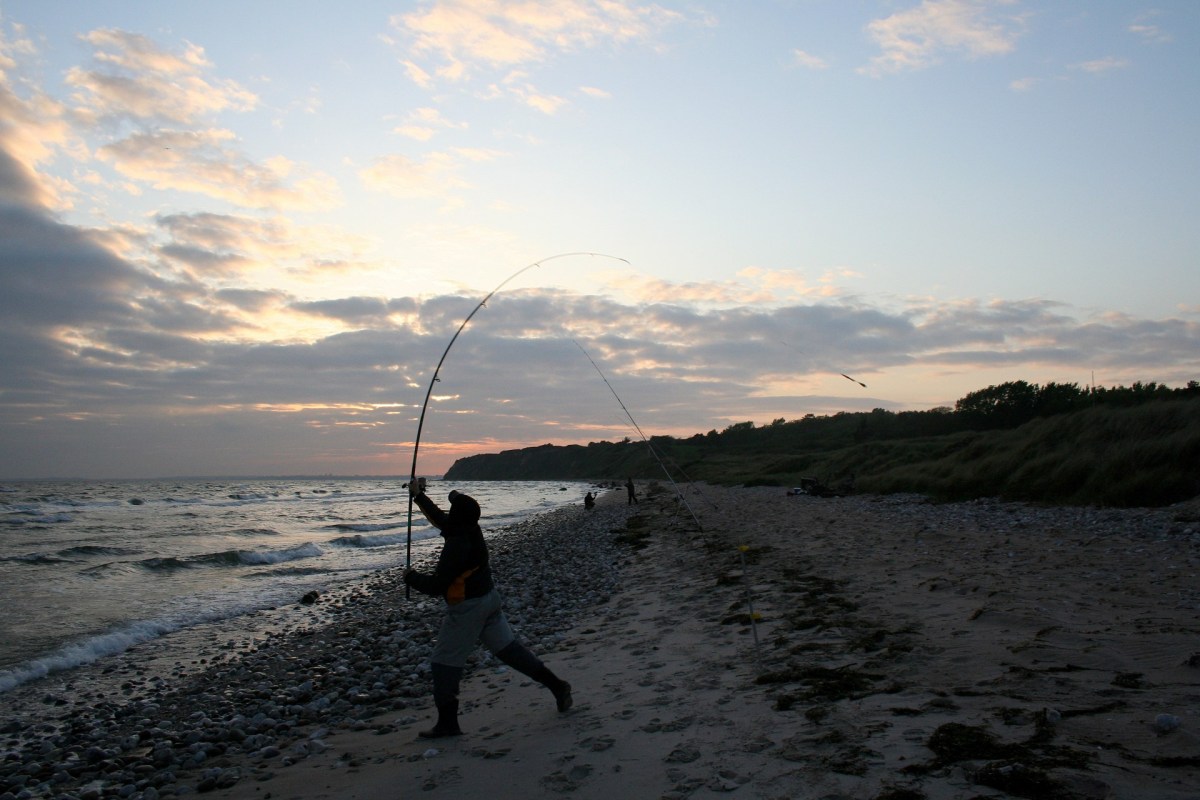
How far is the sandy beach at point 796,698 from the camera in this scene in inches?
149

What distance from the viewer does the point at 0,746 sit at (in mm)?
6691

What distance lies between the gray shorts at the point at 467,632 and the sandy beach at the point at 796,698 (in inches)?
26.0

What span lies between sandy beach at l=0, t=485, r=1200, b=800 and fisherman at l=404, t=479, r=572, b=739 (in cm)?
32

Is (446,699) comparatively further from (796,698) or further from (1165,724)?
(1165,724)

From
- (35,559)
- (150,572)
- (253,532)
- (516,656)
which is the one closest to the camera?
(516,656)

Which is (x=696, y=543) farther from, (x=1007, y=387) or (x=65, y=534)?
(x=1007, y=387)

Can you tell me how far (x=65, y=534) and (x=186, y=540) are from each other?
6841mm

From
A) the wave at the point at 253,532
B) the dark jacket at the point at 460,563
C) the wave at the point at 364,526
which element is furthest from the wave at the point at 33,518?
the dark jacket at the point at 460,563

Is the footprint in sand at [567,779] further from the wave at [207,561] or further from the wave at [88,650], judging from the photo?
the wave at [207,561]

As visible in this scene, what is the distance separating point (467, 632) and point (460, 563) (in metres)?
0.59

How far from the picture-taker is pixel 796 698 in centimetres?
512

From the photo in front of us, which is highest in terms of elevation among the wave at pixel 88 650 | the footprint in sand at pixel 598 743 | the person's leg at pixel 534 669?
the person's leg at pixel 534 669

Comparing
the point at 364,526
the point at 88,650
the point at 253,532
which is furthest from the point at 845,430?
the point at 88,650

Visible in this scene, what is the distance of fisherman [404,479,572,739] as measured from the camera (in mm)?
5742
